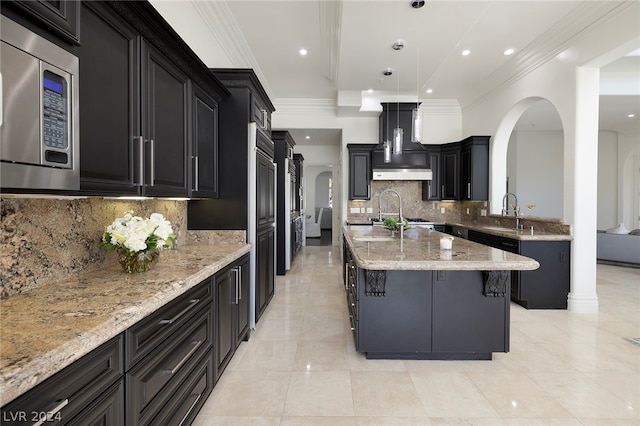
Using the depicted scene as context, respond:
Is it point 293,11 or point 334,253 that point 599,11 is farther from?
point 334,253

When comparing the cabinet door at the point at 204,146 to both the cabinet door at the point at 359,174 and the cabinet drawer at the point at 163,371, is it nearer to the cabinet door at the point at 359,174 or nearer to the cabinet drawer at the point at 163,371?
the cabinet drawer at the point at 163,371

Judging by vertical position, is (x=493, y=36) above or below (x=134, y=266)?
above

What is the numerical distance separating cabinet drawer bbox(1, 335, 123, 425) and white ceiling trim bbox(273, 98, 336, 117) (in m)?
6.03

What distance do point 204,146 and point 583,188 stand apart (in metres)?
4.26

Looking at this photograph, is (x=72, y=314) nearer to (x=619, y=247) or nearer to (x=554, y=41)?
(x=554, y=41)

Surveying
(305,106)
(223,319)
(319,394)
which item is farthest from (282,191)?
(319,394)

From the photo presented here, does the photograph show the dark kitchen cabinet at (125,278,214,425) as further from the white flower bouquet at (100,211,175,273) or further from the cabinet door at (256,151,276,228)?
the cabinet door at (256,151,276,228)

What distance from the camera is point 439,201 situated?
6.60m

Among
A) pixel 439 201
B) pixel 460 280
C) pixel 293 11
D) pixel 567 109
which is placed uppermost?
pixel 293 11

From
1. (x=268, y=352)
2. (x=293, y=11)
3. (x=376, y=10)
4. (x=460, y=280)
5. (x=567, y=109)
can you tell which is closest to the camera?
(x=460, y=280)

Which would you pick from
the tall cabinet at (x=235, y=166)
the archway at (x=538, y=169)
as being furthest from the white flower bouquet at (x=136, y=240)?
the archway at (x=538, y=169)

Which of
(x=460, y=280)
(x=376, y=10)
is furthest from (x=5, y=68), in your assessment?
(x=376, y=10)

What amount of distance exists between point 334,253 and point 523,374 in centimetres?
558

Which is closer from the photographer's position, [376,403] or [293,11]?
[376,403]
